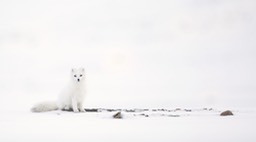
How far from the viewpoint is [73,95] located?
33.2 feet

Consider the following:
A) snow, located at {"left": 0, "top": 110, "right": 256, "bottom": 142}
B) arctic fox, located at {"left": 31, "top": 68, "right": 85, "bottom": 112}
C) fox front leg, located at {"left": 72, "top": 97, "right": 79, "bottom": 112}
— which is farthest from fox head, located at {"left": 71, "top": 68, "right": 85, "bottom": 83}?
snow, located at {"left": 0, "top": 110, "right": 256, "bottom": 142}

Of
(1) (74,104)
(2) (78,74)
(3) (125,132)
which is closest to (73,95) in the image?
(1) (74,104)

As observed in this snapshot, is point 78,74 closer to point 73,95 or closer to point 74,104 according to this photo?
point 73,95

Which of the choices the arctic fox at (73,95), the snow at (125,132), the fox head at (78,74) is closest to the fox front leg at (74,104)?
the arctic fox at (73,95)

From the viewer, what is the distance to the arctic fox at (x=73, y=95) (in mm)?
10180

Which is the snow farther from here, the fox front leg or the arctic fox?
the arctic fox

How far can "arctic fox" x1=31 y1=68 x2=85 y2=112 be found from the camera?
10180 millimetres

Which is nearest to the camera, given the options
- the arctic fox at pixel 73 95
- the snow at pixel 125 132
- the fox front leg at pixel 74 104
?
the snow at pixel 125 132

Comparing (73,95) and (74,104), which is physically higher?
(73,95)

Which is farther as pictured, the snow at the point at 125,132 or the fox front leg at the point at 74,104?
the fox front leg at the point at 74,104

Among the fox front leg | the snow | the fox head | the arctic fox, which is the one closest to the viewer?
the snow

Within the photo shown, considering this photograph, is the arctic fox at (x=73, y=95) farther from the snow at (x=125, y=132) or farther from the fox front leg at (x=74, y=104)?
the snow at (x=125, y=132)

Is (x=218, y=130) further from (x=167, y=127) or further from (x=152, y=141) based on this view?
(x=152, y=141)

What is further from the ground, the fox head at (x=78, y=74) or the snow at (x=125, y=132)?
the fox head at (x=78, y=74)
